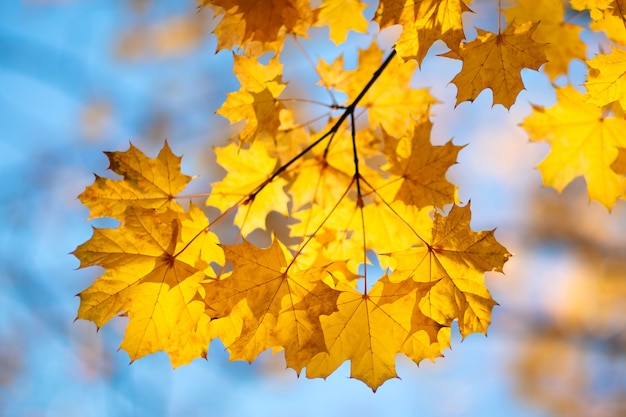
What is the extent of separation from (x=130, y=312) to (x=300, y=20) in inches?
42.6

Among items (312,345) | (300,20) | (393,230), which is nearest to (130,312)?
(312,345)

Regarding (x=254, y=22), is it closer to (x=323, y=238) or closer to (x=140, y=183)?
(x=140, y=183)

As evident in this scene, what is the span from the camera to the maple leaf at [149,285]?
1.62 m

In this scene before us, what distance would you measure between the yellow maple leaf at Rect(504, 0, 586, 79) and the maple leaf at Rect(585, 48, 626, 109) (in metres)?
0.72

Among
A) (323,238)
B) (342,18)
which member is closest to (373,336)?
(323,238)

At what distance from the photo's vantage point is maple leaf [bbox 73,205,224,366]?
162 centimetres

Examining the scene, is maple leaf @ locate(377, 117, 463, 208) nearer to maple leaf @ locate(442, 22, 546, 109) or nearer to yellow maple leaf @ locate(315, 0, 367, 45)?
maple leaf @ locate(442, 22, 546, 109)

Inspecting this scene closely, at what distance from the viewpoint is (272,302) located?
1.55m

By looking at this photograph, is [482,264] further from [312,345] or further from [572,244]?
[572,244]

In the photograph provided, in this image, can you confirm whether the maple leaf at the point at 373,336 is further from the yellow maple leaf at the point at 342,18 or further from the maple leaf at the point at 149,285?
the yellow maple leaf at the point at 342,18

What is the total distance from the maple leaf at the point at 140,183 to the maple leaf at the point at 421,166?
0.71 m

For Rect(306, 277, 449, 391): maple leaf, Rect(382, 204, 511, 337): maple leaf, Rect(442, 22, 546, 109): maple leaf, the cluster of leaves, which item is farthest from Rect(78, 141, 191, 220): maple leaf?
Rect(442, 22, 546, 109): maple leaf

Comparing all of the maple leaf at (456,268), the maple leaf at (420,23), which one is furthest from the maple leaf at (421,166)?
the maple leaf at (420,23)

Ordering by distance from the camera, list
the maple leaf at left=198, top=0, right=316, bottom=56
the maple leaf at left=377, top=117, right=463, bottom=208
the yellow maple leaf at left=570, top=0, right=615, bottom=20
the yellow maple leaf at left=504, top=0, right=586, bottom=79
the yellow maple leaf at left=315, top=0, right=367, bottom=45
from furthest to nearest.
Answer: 1. the yellow maple leaf at left=504, top=0, right=586, bottom=79
2. the yellow maple leaf at left=315, top=0, right=367, bottom=45
3. the maple leaf at left=377, top=117, right=463, bottom=208
4. the maple leaf at left=198, top=0, right=316, bottom=56
5. the yellow maple leaf at left=570, top=0, right=615, bottom=20
